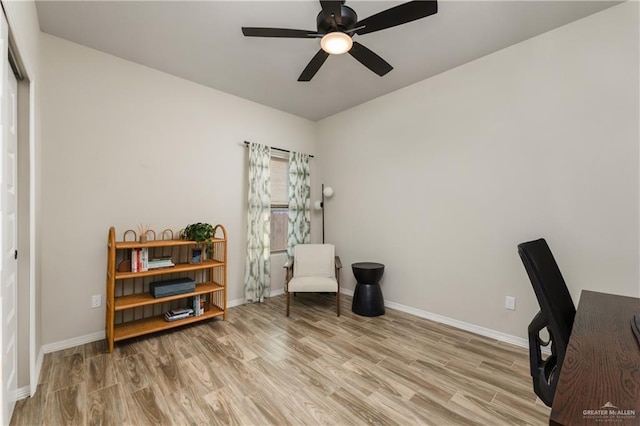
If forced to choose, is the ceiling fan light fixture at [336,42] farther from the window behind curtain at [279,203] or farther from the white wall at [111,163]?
the window behind curtain at [279,203]

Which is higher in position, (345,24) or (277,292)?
(345,24)

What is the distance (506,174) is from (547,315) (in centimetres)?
192

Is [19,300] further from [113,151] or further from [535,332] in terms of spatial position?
[535,332]

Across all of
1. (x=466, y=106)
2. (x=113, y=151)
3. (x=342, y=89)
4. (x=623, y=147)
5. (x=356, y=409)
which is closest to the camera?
(x=356, y=409)

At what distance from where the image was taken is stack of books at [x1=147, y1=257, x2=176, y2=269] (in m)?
2.66

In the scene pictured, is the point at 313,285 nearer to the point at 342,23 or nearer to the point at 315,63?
the point at 315,63

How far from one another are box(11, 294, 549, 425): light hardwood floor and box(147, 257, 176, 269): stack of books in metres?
0.67

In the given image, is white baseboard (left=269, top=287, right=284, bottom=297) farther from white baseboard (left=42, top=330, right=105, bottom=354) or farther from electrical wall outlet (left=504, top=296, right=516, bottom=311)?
electrical wall outlet (left=504, top=296, right=516, bottom=311)

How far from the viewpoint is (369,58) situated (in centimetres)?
213

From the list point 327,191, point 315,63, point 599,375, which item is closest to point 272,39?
point 315,63

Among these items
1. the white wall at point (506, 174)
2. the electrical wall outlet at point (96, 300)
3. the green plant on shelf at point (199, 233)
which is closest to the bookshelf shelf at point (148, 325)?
the electrical wall outlet at point (96, 300)

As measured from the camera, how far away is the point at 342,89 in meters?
3.38

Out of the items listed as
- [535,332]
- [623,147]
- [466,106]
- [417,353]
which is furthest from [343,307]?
[623,147]

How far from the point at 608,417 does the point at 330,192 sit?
12.0 feet
